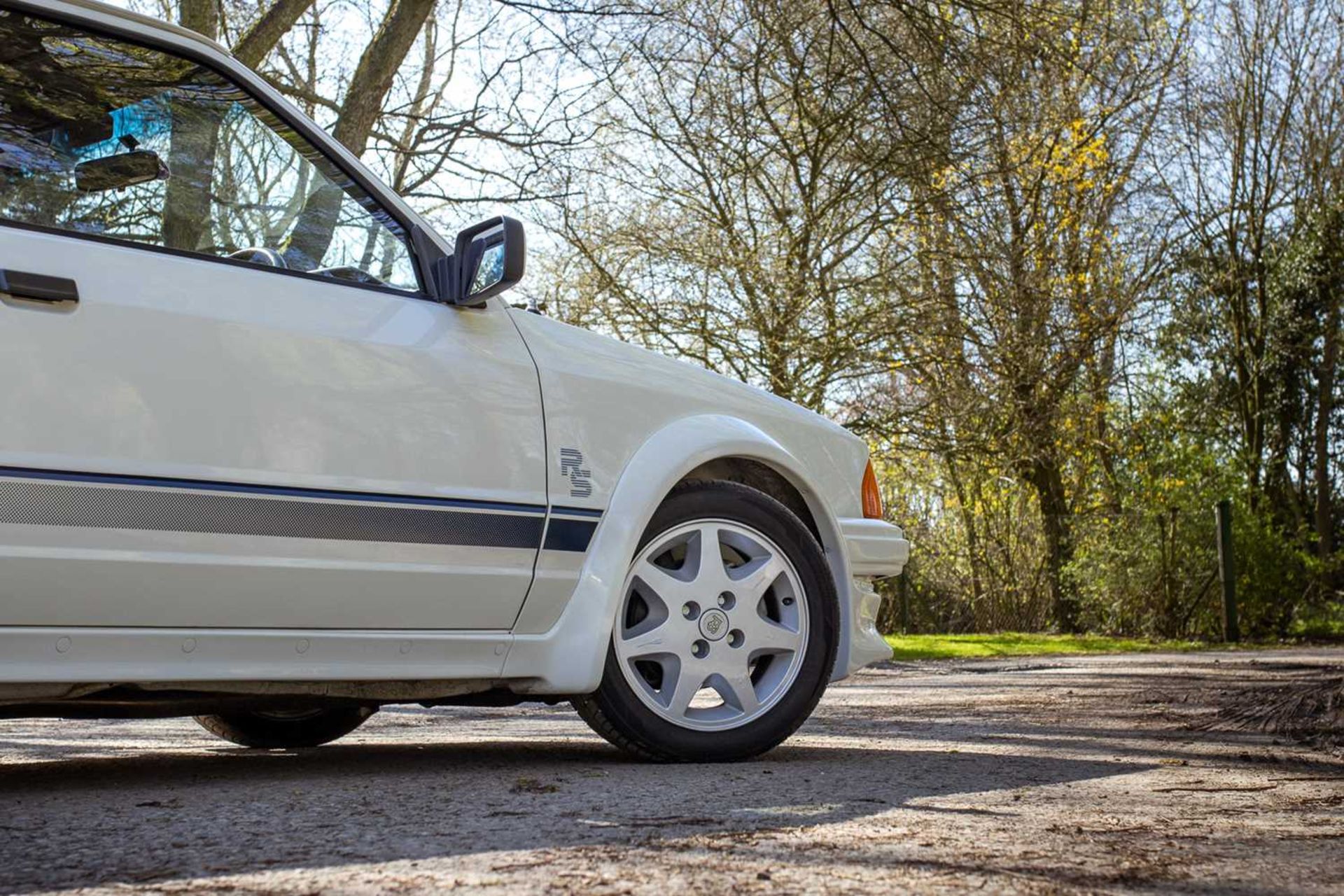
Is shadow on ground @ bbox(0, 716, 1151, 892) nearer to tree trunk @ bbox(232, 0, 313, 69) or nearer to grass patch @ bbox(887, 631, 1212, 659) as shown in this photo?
tree trunk @ bbox(232, 0, 313, 69)

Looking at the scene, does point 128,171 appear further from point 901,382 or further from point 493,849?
point 901,382

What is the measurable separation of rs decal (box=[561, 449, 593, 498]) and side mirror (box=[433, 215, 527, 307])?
499 millimetres

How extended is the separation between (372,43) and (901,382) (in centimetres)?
786

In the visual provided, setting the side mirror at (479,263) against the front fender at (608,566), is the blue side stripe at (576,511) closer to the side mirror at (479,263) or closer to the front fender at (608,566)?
the front fender at (608,566)

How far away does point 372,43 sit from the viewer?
36.7ft

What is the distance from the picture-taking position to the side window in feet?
11.2

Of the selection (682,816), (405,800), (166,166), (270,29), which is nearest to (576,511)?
(405,800)

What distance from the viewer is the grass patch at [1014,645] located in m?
14.1

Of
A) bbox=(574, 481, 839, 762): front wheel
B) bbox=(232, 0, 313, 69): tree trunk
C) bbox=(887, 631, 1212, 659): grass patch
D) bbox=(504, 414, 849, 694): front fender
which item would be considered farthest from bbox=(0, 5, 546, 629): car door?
bbox=(887, 631, 1212, 659): grass patch

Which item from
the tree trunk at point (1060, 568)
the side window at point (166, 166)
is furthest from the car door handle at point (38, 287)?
the tree trunk at point (1060, 568)

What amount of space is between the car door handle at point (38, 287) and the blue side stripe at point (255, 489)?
381 millimetres

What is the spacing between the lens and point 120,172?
3592 mm

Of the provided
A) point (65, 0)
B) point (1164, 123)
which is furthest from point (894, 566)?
point (1164, 123)

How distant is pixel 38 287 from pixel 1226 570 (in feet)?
47.0
